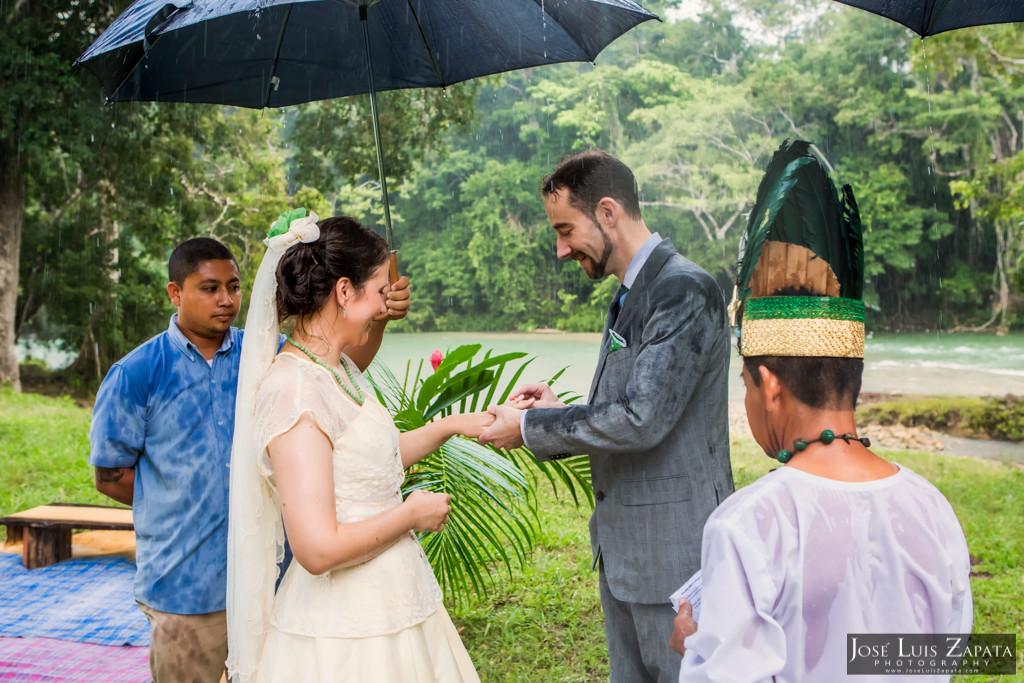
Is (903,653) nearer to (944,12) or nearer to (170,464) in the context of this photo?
(944,12)

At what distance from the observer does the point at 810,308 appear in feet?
4.70

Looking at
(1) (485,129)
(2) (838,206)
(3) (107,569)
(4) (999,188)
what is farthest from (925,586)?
(1) (485,129)

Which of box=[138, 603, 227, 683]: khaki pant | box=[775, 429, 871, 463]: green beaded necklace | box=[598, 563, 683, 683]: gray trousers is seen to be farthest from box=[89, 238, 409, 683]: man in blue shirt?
box=[775, 429, 871, 463]: green beaded necklace

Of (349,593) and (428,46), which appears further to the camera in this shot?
(428,46)

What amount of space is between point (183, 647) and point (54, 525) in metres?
3.17

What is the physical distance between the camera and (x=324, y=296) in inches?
89.1

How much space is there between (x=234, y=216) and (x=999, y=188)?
15.6 meters

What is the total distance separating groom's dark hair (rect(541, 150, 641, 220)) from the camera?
8.66 ft

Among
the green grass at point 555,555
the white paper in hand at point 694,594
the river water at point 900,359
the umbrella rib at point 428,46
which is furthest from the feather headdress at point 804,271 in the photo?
the river water at point 900,359

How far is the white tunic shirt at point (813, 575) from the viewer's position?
1345mm

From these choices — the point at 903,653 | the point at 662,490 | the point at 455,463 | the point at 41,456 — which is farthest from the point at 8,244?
the point at 903,653

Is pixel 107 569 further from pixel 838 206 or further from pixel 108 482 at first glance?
pixel 838 206

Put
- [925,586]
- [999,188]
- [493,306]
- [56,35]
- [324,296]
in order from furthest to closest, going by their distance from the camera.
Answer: [493,306], [999,188], [56,35], [324,296], [925,586]

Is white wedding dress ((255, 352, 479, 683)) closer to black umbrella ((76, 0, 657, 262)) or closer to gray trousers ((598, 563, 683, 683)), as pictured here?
gray trousers ((598, 563, 683, 683))
